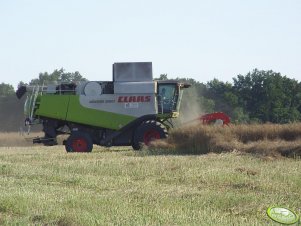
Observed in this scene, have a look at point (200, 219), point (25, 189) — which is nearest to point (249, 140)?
point (25, 189)

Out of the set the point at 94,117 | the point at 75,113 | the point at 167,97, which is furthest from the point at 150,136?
the point at 75,113

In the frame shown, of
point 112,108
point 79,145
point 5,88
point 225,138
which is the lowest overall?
point 79,145

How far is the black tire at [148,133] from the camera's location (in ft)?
61.1

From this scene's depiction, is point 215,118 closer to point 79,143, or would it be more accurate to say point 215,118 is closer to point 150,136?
point 150,136

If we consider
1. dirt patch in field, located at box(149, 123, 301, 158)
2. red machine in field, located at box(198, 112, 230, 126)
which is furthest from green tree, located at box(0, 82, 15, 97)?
dirt patch in field, located at box(149, 123, 301, 158)

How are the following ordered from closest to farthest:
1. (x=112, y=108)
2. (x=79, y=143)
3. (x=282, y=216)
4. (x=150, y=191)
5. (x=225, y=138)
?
(x=282, y=216) < (x=150, y=191) < (x=225, y=138) < (x=79, y=143) < (x=112, y=108)

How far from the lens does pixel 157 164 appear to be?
12.2m

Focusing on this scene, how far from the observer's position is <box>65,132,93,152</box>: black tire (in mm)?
18969

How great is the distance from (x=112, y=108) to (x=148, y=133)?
1463mm

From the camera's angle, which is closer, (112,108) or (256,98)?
(112,108)

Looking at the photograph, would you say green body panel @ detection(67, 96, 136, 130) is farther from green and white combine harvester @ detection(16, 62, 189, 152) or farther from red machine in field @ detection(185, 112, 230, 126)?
red machine in field @ detection(185, 112, 230, 126)

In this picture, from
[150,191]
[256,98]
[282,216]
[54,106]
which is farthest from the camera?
[256,98]

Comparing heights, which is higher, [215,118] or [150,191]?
[215,118]

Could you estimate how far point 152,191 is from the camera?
855 cm
